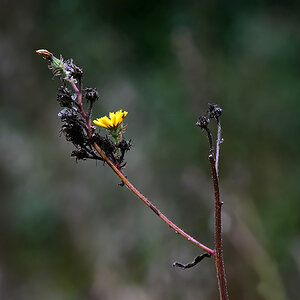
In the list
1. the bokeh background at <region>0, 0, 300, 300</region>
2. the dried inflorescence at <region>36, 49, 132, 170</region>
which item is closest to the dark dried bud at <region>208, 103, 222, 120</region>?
the dried inflorescence at <region>36, 49, 132, 170</region>

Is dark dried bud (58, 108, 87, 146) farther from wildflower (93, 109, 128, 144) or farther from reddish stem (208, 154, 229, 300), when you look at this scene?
reddish stem (208, 154, 229, 300)

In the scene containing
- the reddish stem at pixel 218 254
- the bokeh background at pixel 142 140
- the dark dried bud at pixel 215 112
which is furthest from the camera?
the bokeh background at pixel 142 140

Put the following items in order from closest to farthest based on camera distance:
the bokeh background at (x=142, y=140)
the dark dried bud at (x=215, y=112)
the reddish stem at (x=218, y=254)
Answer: the reddish stem at (x=218, y=254)
the dark dried bud at (x=215, y=112)
the bokeh background at (x=142, y=140)

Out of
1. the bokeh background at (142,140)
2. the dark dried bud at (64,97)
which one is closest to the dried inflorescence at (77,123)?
the dark dried bud at (64,97)

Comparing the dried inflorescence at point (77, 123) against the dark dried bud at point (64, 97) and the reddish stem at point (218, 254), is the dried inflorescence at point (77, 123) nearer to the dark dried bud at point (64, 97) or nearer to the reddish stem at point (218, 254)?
the dark dried bud at point (64, 97)

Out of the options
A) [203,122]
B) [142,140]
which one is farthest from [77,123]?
[142,140]

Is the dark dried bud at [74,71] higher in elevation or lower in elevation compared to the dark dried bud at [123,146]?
higher

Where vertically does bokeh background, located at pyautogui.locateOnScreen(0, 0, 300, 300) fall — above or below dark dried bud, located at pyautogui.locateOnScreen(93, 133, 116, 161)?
above

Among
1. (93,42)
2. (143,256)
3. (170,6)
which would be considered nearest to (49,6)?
(93,42)

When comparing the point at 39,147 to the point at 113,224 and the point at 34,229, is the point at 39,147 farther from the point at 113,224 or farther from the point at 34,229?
the point at 113,224
